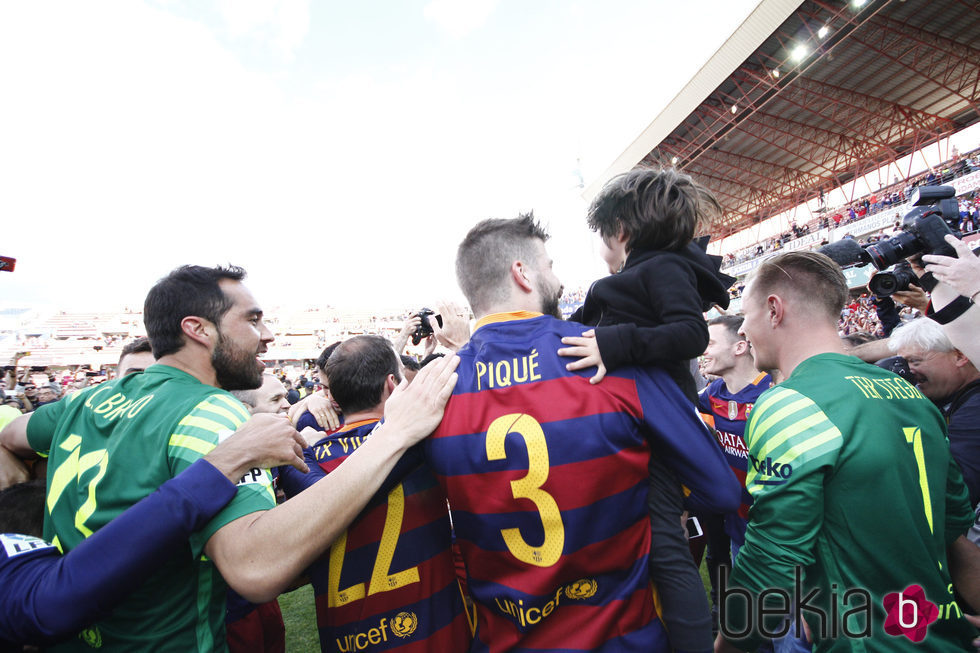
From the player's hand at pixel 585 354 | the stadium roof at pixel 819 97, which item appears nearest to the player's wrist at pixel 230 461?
the player's hand at pixel 585 354

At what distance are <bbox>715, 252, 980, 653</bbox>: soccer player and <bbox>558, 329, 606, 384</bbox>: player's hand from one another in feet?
2.45

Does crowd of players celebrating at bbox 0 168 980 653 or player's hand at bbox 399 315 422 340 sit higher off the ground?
player's hand at bbox 399 315 422 340

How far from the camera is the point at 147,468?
150 centimetres

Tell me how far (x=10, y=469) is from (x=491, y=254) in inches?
114

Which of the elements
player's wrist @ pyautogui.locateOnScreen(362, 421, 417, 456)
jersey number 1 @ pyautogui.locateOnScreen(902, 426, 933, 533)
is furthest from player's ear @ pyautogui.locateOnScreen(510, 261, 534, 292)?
jersey number 1 @ pyautogui.locateOnScreen(902, 426, 933, 533)

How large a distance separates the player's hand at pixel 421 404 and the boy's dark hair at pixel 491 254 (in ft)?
1.01

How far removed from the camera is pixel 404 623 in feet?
5.69

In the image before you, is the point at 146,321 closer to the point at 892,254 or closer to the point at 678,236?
the point at 678,236

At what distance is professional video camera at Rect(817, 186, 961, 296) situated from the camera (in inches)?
86.0

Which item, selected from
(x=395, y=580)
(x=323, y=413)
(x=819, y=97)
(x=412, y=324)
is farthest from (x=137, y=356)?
(x=819, y=97)

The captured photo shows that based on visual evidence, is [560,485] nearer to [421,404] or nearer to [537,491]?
[537,491]

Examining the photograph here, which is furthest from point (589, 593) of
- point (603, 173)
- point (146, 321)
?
point (603, 173)

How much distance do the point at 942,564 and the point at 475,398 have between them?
1.81 meters

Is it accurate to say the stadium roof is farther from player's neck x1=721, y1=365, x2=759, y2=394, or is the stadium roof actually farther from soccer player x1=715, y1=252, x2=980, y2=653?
soccer player x1=715, y1=252, x2=980, y2=653
